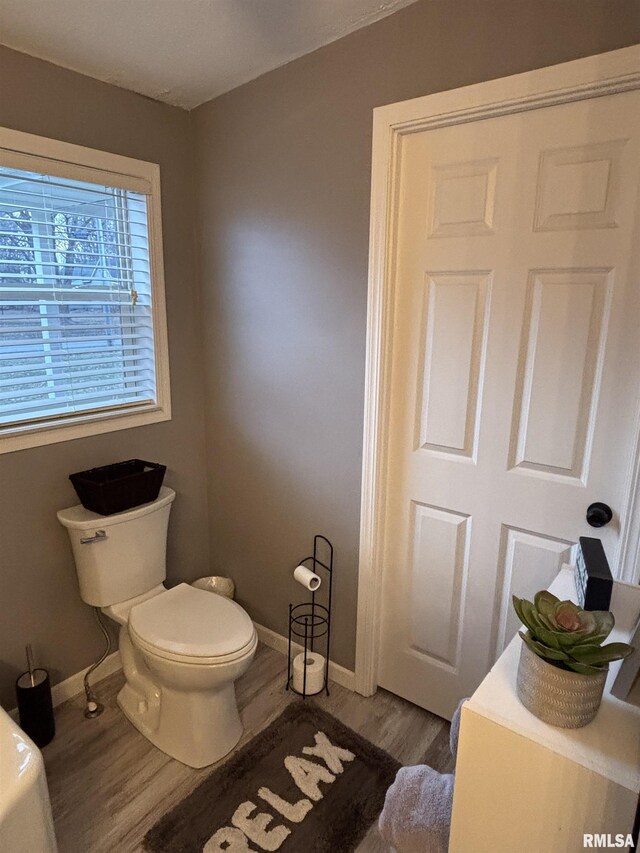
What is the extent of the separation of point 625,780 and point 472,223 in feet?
4.62

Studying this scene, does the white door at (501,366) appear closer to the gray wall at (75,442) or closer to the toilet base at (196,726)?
the toilet base at (196,726)

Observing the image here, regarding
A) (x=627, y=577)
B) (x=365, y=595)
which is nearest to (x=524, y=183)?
(x=627, y=577)

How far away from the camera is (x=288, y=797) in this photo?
1652mm

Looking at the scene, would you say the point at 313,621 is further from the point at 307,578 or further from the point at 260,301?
the point at 260,301

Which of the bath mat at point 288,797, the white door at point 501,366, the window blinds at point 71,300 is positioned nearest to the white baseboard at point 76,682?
the bath mat at point 288,797

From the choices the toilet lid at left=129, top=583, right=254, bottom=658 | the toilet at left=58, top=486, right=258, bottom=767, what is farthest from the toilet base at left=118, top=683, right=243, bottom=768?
the toilet lid at left=129, top=583, right=254, bottom=658

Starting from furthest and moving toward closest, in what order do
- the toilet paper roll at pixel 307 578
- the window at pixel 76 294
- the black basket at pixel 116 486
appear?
the toilet paper roll at pixel 307 578
the black basket at pixel 116 486
the window at pixel 76 294

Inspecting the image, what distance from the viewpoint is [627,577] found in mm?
1431

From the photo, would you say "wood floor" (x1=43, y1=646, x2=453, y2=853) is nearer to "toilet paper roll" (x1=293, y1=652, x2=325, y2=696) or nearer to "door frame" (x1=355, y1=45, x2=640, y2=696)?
"toilet paper roll" (x1=293, y1=652, x2=325, y2=696)

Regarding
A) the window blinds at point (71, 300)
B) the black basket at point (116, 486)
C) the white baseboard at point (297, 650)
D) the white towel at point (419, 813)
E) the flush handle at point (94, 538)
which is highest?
the window blinds at point (71, 300)

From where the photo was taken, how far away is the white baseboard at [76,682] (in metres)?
2.04

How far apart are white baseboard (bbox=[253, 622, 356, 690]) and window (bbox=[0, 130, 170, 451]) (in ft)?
3.58

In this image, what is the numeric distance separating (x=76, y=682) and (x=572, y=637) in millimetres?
1979

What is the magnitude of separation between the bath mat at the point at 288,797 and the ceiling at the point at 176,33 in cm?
234
